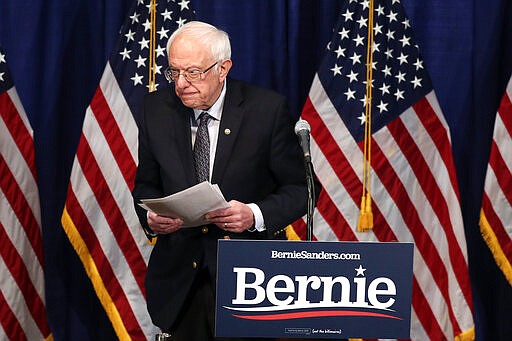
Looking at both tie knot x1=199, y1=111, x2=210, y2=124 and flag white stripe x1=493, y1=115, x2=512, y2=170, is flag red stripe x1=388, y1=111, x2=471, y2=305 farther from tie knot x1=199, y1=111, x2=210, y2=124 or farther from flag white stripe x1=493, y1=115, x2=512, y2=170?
tie knot x1=199, y1=111, x2=210, y2=124

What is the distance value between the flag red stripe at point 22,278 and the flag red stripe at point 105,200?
1.52 ft

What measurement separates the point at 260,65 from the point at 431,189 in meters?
1.12

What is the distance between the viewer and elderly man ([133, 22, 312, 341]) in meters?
2.96

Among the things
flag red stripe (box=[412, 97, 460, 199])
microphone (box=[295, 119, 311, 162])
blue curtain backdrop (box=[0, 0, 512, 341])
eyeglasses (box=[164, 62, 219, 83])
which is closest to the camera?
microphone (box=[295, 119, 311, 162])

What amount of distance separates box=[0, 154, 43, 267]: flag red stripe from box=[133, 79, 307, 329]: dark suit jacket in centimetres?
143

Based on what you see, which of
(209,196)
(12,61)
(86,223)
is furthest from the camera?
(12,61)

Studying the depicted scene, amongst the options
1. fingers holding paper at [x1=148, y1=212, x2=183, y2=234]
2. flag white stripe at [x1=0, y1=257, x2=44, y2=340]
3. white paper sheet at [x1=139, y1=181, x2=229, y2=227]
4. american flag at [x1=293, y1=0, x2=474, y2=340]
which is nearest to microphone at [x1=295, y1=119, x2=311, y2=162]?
white paper sheet at [x1=139, y1=181, x2=229, y2=227]

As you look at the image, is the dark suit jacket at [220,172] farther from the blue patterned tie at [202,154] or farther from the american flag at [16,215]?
the american flag at [16,215]

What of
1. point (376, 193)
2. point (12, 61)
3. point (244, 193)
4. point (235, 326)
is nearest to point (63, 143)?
point (12, 61)

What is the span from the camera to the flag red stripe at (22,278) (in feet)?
14.3

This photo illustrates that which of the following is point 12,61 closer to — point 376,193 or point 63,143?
point 63,143

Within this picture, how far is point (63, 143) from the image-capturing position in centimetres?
482

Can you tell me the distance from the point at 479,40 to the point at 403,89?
635mm

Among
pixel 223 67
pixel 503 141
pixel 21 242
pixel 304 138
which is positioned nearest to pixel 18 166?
pixel 21 242
